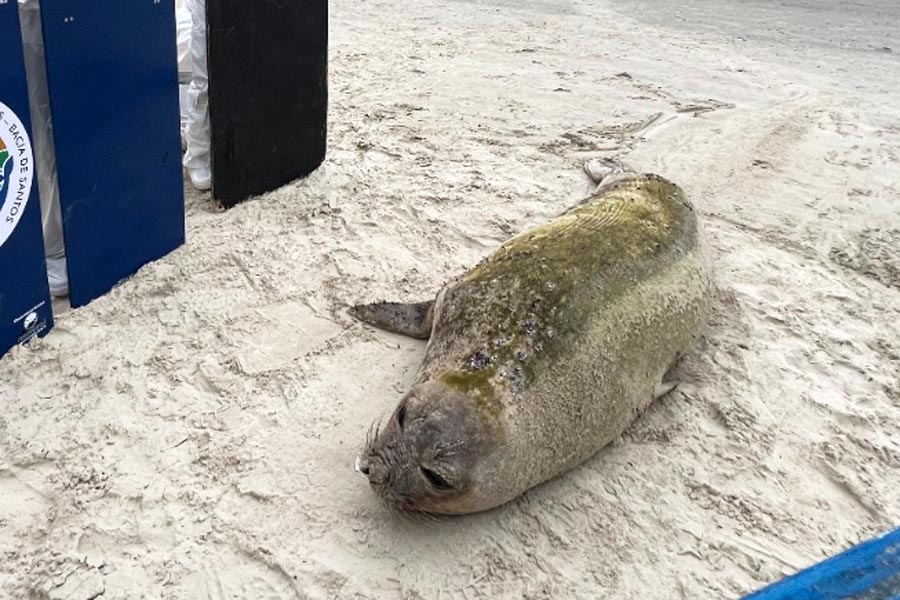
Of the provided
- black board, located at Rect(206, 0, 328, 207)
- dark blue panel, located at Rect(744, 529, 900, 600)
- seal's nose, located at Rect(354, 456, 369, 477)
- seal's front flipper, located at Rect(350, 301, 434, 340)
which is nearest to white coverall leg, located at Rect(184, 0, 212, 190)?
black board, located at Rect(206, 0, 328, 207)

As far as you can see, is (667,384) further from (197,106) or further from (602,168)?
(197,106)

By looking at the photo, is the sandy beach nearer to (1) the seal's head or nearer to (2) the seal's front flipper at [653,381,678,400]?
(2) the seal's front flipper at [653,381,678,400]

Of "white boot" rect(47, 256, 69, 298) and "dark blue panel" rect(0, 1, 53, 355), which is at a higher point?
"dark blue panel" rect(0, 1, 53, 355)

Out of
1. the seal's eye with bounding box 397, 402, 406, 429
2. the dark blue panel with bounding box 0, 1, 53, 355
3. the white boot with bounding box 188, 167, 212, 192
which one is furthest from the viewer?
the white boot with bounding box 188, 167, 212, 192

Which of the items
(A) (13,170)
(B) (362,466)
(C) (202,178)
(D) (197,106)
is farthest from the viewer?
(C) (202,178)

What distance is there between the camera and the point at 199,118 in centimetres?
434

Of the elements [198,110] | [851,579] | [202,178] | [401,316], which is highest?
[198,110]

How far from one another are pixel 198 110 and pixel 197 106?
2 cm

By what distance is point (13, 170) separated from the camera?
9.73 feet

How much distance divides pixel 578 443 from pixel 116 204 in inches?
87.8

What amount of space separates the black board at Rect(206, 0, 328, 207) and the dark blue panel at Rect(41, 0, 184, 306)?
1.41 ft

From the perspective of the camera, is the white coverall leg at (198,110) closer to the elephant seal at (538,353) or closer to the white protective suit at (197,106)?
the white protective suit at (197,106)

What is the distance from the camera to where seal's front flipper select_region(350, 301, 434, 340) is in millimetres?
3418

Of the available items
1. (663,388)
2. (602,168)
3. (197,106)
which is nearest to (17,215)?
(197,106)
